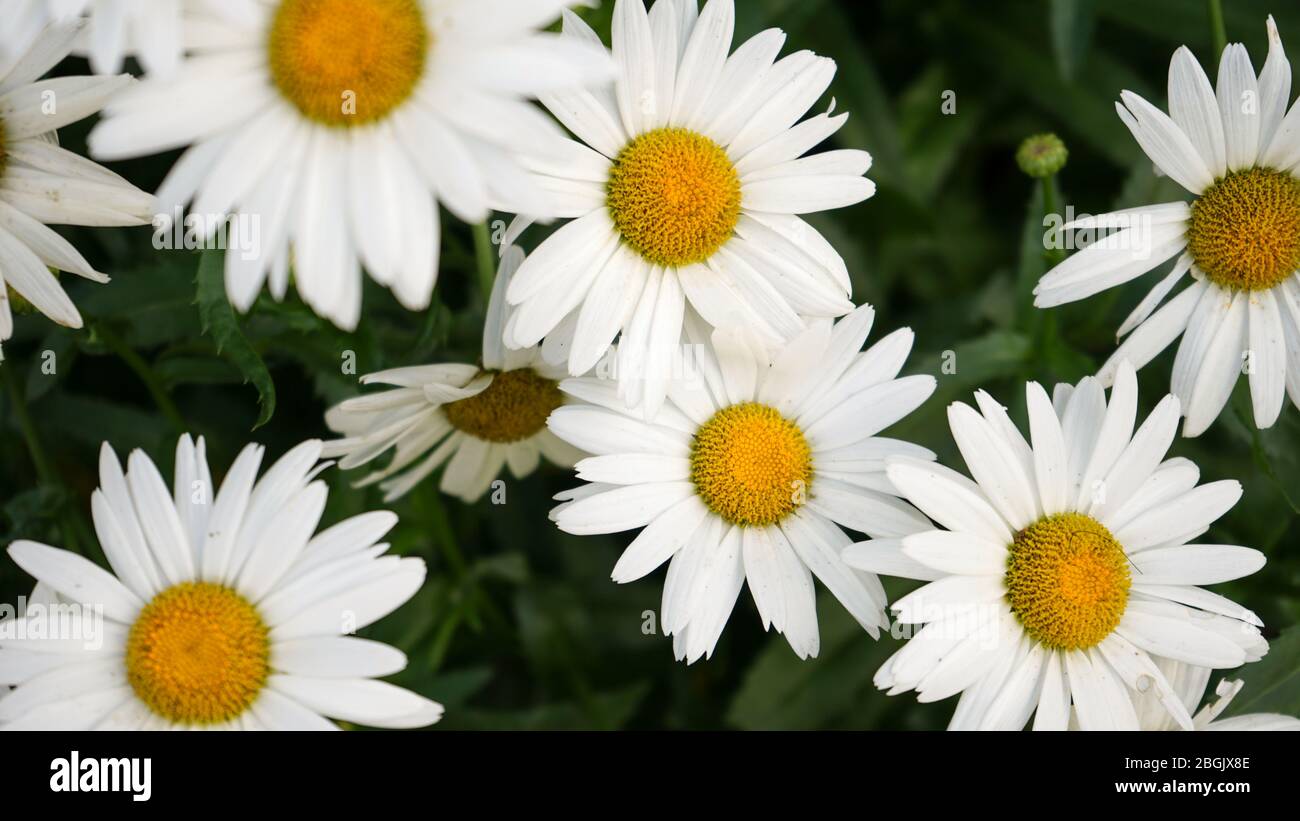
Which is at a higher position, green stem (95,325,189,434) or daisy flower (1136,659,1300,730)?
green stem (95,325,189,434)

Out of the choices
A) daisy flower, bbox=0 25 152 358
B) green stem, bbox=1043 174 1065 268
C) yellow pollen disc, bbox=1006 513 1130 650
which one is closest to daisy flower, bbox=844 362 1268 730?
yellow pollen disc, bbox=1006 513 1130 650

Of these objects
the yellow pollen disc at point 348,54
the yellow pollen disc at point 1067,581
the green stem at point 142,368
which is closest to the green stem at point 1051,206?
the yellow pollen disc at point 1067,581

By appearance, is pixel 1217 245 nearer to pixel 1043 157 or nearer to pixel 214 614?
pixel 1043 157

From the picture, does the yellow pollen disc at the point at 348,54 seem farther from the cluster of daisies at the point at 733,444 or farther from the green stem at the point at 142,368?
the green stem at the point at 142,368

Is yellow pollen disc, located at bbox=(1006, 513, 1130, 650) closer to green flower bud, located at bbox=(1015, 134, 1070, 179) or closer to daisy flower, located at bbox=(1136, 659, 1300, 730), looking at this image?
daisy flower, located at bbox=(1136, 659, 1300, 730)

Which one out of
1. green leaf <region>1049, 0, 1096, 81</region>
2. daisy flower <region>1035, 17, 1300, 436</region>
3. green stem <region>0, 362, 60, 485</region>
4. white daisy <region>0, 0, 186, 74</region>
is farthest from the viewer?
green leaf <region>1049, 0, 1096, 81</region>

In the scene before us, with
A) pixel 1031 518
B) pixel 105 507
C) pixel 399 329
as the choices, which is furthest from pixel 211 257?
pixel 1031 518

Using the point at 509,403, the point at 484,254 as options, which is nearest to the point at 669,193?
the point at 484,254
